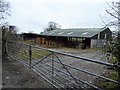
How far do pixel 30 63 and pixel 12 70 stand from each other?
2.77 ft

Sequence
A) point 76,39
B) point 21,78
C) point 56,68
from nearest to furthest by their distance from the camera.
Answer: point 56,68
point 21,78
point 76,39

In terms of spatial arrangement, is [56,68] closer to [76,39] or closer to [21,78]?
[21,78]

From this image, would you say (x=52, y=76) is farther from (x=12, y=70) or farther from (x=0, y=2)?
(x=0, y=2)

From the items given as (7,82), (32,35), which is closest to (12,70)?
(7,82)

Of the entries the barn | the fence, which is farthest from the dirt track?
the barn

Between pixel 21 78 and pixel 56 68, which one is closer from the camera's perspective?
pixel 56 68

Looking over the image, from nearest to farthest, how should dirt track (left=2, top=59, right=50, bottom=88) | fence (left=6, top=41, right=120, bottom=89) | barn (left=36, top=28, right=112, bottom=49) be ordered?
fence (left=6, top=41, right=120, bottom=89)
dirt track (left=2, top=59, right=50, bottom=88)
barn (left=36, top=28, right=112, bottom=49)

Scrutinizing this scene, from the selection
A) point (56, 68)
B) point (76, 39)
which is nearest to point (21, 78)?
point (56, 68)

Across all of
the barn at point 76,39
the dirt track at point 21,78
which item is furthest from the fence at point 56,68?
the barn at point 76,39

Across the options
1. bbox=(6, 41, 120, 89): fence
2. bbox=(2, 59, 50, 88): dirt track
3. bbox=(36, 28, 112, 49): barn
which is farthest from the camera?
bbox=(36, 28, 112, 49): barn

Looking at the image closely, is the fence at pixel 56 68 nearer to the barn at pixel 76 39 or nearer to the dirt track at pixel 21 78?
the dirt track at pixel 21 78

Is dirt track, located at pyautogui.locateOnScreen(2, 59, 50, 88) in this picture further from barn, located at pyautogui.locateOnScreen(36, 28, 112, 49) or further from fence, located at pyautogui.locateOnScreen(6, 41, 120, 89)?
barn, located at pyautogui.locateOnScreen(36, 28, 112, 49)

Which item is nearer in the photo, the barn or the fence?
the fence

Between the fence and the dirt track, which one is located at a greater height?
the fence
